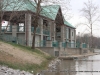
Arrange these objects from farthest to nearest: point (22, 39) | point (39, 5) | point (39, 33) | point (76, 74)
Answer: point (39, 33), point (22, 39), point (39, 5), point (76, 74)

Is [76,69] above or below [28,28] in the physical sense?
below

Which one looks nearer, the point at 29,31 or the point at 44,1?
the point at 44,1

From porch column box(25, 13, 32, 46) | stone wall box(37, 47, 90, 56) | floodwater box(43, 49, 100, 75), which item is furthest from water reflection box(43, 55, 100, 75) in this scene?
porch column box(25, 13, 32, 46)

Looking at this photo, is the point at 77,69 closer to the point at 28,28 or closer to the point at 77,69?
the point at 77,69

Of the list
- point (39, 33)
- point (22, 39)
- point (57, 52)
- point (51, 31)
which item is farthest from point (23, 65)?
point (51, 31)

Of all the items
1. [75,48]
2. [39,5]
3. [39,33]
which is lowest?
[75,48]

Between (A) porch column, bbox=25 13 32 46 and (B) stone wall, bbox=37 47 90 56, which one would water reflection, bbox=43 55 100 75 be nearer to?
(B) stone wall, bbox=37 47 90 56

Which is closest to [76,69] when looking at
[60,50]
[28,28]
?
[60,50]

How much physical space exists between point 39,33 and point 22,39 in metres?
5.39

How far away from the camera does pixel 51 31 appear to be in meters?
52.8

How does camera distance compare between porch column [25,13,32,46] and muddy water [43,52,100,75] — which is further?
porch column [25,13,32,46]

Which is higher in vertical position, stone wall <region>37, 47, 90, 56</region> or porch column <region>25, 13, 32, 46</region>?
porch column <region>25, 13, 32, 46</region>

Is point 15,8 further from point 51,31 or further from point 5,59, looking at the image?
point 5,59

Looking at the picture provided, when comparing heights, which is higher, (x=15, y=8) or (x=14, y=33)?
(x=15, y=8)
